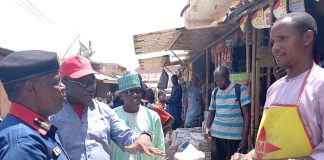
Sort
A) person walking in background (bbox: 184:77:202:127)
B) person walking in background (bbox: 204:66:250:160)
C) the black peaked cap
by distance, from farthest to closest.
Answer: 1. person walking in background (bbox: 184:77:202:127)
2. person walking in background (bbox: 204:66:250:160)
3. the black peaked cap

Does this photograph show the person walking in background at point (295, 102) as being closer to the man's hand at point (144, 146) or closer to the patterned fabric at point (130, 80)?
the man's hand at point (144, 146)

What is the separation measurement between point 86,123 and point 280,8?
111 inches

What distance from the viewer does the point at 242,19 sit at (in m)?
5.57

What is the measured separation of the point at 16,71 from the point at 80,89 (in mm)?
1008

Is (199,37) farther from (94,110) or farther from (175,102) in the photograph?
(94,110)

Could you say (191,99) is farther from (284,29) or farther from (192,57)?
(284,29)

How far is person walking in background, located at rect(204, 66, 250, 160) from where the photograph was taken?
4.86m

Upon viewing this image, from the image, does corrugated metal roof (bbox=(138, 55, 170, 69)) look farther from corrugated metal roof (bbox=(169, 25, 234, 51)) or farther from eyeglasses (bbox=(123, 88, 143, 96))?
eyeglasses (bbox=(123, 88, 143, 96))

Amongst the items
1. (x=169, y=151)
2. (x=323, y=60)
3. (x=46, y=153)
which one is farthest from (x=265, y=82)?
(x=46, y=153)

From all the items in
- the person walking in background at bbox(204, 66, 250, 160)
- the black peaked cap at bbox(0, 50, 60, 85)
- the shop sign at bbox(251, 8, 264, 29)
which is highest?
the shop sign at bbox(251, 8, 264, 29)

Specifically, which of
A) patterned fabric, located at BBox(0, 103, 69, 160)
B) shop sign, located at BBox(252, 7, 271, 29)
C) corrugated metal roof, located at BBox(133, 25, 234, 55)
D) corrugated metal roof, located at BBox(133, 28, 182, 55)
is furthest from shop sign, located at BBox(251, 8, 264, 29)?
patterned fabric, located at BBox(0, 103, 69, 160)

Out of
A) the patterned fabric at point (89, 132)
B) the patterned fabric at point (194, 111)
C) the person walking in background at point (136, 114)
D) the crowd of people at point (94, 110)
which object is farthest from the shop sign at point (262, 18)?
the patterned fabric at point (194, 111)

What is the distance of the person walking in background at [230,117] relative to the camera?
4.86m

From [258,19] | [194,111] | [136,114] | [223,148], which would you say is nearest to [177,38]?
[258,19]
